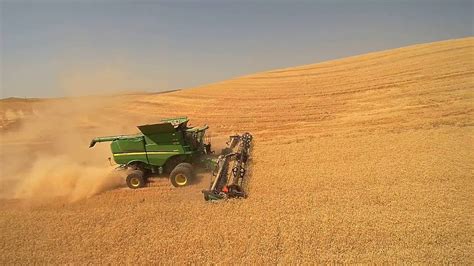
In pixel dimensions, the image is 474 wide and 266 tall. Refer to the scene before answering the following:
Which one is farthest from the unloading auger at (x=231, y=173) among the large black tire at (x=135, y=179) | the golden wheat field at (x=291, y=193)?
the large black tire at (x=135, y=179)

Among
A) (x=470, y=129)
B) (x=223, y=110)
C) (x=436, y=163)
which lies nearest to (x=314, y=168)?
(x=436, y=163)

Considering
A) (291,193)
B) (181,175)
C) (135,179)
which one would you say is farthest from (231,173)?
(135,179)

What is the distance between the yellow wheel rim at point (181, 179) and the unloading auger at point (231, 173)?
2.89ft

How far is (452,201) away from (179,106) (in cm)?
2323

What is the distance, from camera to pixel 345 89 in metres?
27.5

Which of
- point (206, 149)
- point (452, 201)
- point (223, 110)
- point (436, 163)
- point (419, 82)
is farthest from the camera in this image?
point (223, 110)

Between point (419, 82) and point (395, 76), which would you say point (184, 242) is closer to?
point (419, 82)

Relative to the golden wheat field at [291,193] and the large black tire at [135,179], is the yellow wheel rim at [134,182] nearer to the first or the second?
the large black tire at [135,179]

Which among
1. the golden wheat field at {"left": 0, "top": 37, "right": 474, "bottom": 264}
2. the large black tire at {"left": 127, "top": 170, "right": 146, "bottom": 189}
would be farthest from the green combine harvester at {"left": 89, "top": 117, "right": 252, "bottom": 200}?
the golden wheat field at {"left": 0, "top": 37, "right": 474, "bottom": 264}

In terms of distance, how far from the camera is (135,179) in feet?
43.6

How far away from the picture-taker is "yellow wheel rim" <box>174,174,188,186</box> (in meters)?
13.0

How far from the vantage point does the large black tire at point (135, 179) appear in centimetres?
1324

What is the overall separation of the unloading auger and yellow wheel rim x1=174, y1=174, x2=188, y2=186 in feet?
2.89

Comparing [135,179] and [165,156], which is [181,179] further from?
[135,179]
